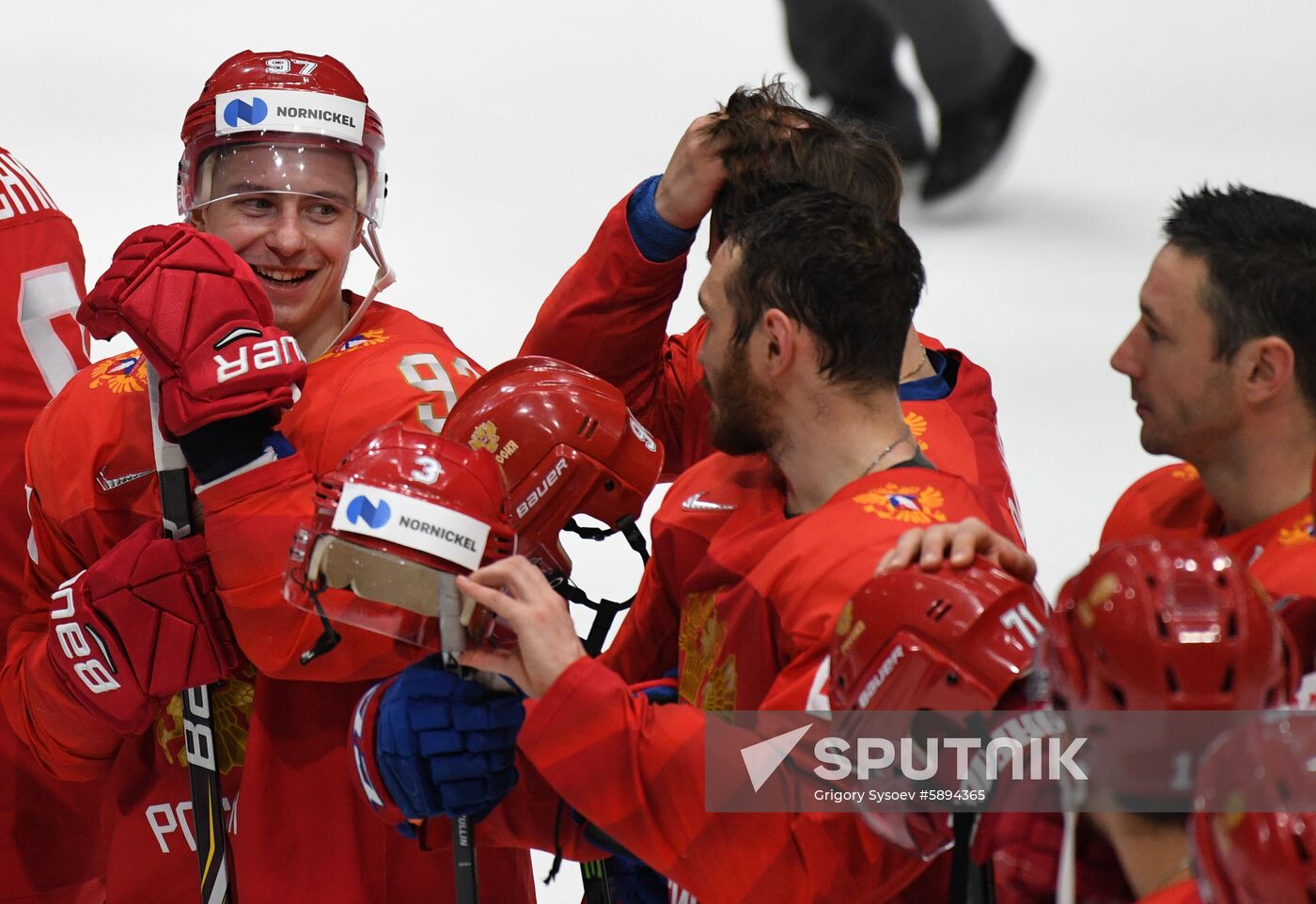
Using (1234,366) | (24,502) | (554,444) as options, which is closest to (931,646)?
(554,444)

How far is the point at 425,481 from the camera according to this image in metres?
1.92

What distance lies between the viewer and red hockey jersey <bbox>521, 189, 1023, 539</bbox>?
254 cm

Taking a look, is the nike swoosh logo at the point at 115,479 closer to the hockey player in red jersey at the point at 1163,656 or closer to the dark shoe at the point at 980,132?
the hockey player in red jersey at the point at 1163,656

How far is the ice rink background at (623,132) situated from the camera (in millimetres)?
4488

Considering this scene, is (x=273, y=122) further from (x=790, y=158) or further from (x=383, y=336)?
(x=790, y=158)

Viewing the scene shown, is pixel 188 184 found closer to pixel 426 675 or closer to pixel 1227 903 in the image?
pixel 426 675

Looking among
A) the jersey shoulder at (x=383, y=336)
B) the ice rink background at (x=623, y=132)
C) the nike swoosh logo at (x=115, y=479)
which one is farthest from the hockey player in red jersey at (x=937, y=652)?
the ice rink background at (x=623, y=132)

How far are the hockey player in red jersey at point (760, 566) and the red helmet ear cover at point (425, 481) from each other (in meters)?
0.09

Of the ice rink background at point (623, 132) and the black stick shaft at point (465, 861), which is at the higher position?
the ice rink background at point (623, 132)

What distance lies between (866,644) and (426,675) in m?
0.60

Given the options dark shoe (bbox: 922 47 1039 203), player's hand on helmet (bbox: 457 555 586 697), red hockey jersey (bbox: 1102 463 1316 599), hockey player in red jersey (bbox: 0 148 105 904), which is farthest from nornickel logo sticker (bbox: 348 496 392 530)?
dark shoe (bbox: 922 47 1039 203)

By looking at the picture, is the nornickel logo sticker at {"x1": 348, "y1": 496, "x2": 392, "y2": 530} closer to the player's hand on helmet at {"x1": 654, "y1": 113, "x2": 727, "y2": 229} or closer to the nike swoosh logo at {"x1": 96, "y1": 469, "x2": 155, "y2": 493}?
the nike swoosh logo at {"x1": 96, "y1": 469, "x2": 155, "y2": 493}

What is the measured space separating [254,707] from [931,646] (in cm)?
108

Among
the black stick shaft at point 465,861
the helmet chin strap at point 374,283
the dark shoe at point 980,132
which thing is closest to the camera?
the black stick shaft at point 465,861
